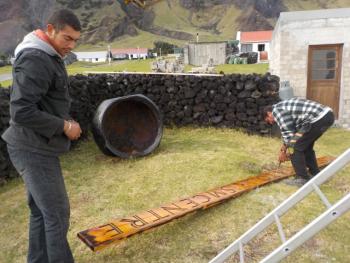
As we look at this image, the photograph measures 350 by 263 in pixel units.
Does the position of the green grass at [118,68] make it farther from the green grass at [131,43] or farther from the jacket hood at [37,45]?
the green grass at [131,43]

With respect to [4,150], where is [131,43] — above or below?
above

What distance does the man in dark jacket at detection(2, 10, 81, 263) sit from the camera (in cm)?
282

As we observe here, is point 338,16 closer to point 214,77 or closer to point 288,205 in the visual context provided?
point 214,77

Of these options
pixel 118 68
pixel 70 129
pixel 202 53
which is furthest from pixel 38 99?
pixel 202 53

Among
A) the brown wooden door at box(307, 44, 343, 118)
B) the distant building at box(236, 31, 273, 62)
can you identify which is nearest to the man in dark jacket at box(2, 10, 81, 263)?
the brown wooden door at box(307, 44, 343, 118)

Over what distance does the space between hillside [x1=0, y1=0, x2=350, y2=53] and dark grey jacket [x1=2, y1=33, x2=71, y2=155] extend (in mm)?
82321

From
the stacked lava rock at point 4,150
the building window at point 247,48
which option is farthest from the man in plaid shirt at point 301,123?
the building window at point 247,48

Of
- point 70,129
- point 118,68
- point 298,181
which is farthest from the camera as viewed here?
point 118,68

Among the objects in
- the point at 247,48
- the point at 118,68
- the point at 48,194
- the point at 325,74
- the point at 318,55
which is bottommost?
the point at 48,194

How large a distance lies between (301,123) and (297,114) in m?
0.15

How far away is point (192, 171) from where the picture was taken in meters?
6.80

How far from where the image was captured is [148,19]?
13350 centimetres

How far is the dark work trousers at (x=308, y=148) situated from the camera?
5707 millimetres

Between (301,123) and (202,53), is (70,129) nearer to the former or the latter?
(301,123)
